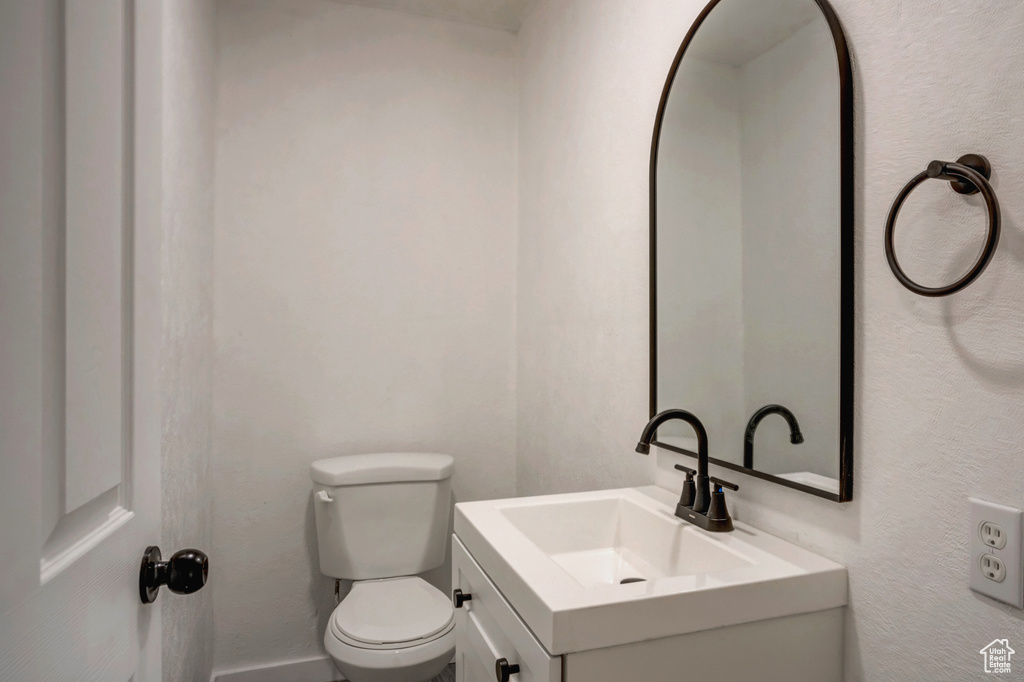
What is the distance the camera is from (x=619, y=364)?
5.50 feet

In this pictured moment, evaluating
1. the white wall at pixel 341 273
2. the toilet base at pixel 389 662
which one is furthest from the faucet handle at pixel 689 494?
the white wall at pixel 341 273

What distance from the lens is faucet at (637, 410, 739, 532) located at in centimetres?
114

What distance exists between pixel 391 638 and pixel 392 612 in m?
0.15

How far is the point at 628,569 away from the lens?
1.29 meters

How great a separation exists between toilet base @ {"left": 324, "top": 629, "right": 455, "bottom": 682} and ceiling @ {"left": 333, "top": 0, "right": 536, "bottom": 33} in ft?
7.24

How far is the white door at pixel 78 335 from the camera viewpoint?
1.54ft

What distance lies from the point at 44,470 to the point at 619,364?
135cm

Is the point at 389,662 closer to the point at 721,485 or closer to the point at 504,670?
the point at 504,670

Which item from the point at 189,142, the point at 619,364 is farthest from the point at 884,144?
the point at 189,142

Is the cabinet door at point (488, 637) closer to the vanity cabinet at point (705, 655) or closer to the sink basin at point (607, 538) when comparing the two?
the vanity cabinet at point (705, 655)

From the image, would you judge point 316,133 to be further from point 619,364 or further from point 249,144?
point 619,364

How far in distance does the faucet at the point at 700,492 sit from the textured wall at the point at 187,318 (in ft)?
3.48

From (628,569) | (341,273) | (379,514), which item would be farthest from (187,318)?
(628,569)

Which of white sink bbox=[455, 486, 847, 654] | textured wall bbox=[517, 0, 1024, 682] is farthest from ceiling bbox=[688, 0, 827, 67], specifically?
white sink bbox=[455, 486, 847, 654]
